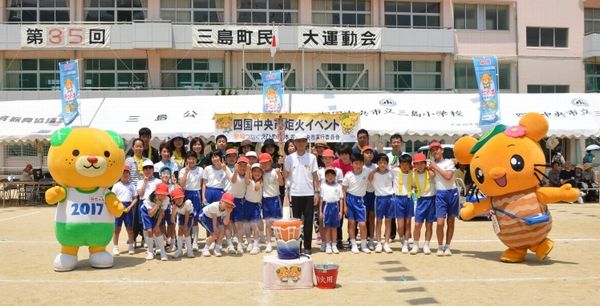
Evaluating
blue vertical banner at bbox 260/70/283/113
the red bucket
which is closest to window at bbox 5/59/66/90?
blue vertical banner at bbox 260/70/283/113

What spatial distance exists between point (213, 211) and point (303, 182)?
4.79ft

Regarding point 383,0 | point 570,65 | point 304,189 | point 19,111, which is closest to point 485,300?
point 304,189

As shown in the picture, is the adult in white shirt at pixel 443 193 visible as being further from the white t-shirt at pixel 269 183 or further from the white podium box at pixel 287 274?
the white podium box at pixel 287 274

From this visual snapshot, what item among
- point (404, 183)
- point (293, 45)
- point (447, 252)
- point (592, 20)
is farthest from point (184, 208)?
point (592, 20)

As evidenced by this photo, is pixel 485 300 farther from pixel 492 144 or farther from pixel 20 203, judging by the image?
pixel 20 203

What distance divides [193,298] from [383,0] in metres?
26.9

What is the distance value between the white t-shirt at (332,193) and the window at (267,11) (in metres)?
22.0

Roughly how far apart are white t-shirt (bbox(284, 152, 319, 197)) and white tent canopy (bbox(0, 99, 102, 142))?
11.2 meters

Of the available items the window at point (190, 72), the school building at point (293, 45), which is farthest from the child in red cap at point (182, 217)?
the window at point (190, 72)

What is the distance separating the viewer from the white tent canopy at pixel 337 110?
18.0 metres

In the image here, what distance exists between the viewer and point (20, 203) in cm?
1994

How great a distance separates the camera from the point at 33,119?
1875 centimetres

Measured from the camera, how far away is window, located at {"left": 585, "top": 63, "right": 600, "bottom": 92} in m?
32.5

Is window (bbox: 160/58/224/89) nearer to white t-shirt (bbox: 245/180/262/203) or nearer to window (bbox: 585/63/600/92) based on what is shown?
window (bbox: 585/63/600/92)
